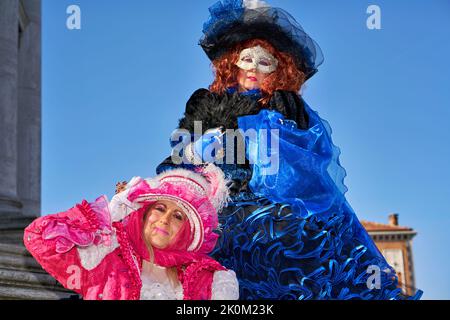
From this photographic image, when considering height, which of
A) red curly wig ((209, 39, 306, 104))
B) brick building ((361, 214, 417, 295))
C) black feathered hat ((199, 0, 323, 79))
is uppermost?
black feathered hat ((199, 0, 323, 79))

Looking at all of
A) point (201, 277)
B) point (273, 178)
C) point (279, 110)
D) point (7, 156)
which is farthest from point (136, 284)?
point (7, 156)

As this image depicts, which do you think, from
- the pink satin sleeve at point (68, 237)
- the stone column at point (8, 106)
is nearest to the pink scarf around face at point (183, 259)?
the pink satin sleeve at point (68, 237)

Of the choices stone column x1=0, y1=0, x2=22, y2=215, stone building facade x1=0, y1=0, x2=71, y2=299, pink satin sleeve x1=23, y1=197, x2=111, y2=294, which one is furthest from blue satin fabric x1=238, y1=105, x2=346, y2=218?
stone column x1=0, y1=0, x2=22, y2=215

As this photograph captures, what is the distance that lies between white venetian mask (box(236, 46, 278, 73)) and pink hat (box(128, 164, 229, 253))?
1.59 m

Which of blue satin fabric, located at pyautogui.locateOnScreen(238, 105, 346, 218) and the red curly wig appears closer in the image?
→ blue satin fabric, located at pyautogui.locateOnScreen(238, 105, 346, 218)

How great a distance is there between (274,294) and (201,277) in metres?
0.52

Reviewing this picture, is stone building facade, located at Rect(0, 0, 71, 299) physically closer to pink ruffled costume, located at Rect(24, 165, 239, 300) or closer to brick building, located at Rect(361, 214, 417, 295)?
pink ruffled costume, located at Rect(24, 165, 239, 300)

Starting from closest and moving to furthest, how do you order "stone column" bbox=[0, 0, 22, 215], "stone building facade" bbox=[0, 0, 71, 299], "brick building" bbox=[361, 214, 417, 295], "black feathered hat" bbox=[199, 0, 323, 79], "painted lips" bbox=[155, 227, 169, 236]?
"painted lips" bbox=[155, 227, 169, 236] → "black feathered hat" bbox=[199, 0, 323, 79] → "stone building facade" bbox=[0, 0, 71, 299] → "stone column" bbox=[0, 0, 22, 215] → "brick building" bbox=[361, 214, 417, 295]

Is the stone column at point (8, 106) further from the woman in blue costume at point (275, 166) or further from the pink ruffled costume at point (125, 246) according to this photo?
the pink ruffled costume at point (125, 246)

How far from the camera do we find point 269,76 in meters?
7.15

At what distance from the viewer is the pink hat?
5.60 meters

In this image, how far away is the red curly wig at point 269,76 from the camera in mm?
7160

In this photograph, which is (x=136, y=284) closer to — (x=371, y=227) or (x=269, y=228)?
(x=269, y=228)

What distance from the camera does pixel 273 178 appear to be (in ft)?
20.7
